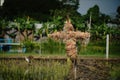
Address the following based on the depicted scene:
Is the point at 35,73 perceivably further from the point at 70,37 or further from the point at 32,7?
the point at 32,7

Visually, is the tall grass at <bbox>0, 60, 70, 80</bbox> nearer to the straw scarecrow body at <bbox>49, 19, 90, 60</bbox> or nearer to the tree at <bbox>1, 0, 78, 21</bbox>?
the straw scarecrow body at <bbox>49, 19, 90, 60</bbox>

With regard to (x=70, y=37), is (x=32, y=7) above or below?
above

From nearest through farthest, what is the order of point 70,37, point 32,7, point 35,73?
point 35,73 → point 70,37 → point 32,7

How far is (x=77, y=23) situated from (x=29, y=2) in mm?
5271

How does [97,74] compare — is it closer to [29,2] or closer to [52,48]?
[52,48]

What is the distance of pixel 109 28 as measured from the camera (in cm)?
2442

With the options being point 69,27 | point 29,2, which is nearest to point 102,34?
point 29,2

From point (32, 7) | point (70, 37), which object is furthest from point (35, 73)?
point (32, 7)

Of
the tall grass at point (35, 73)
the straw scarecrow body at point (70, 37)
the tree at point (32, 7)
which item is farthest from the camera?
the tree at point (32, 7)

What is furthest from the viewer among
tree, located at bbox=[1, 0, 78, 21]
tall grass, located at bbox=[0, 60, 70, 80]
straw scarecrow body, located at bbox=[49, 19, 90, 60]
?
tree, located at bbox=[1, 0, 78, 21]

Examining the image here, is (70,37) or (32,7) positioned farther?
(32,7)

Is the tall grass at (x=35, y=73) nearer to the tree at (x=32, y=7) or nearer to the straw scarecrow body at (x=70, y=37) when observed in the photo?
the straw scarecrow body at (x=70, y=37)

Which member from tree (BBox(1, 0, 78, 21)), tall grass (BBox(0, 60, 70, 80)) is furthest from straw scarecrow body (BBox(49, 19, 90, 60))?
tree (BBox(1, 0, 78, 21))

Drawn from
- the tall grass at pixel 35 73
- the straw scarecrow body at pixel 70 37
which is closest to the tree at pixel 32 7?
the tall grass at pixel 35 73
